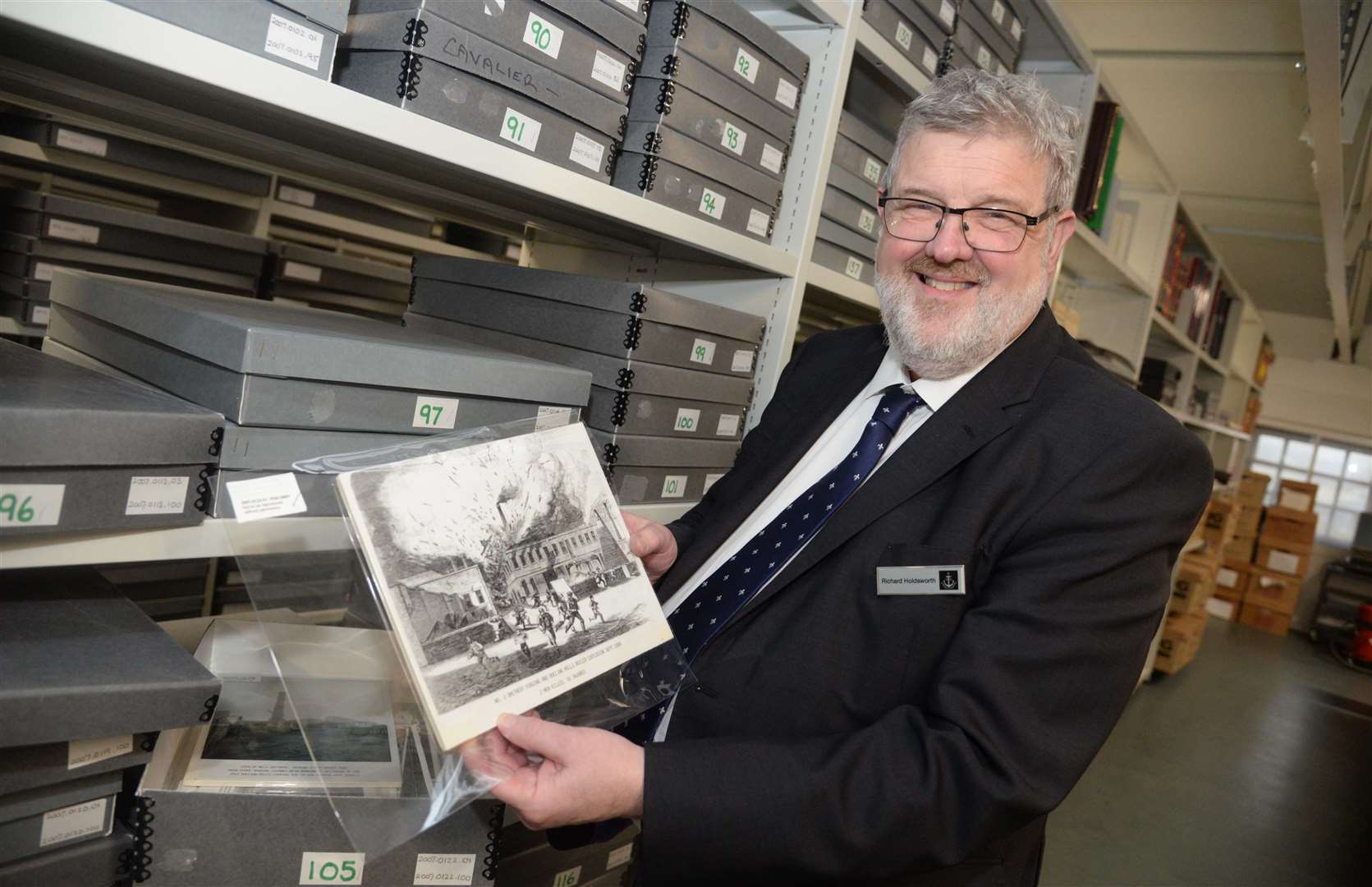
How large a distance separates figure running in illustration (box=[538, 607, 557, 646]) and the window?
34.6 feet

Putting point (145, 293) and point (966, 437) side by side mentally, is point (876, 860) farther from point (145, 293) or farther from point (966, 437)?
point (145, 293)

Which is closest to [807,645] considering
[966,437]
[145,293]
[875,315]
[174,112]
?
[966,437]

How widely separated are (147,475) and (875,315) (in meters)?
2.32

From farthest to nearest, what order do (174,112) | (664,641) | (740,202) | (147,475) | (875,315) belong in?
(875,315) < (740,202) < (174,112) < (664,641) < (147,475)

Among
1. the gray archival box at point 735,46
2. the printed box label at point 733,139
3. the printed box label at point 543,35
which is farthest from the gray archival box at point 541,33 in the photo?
the printed box label at point 733,139

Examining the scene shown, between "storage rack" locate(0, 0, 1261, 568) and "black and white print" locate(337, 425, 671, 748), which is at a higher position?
"storage rack" locate(0, 0, 1261, 568)

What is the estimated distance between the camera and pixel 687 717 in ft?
3.93

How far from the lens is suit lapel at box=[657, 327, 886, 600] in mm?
1397

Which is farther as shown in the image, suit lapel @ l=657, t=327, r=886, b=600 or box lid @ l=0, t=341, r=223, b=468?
suit lapel @ l=657, t=327, r=886, b=600

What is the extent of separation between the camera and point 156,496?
906mm

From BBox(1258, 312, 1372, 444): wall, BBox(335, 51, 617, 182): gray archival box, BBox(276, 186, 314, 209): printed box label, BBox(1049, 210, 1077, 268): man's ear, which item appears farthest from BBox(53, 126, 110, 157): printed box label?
BBox(1258, 312, 1372, 444): wall

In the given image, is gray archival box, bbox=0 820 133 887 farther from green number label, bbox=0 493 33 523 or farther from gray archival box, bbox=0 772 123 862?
green number label, bbox=0 493 33 523

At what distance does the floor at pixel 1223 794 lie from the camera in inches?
130

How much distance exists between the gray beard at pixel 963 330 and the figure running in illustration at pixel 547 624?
0.66 m
